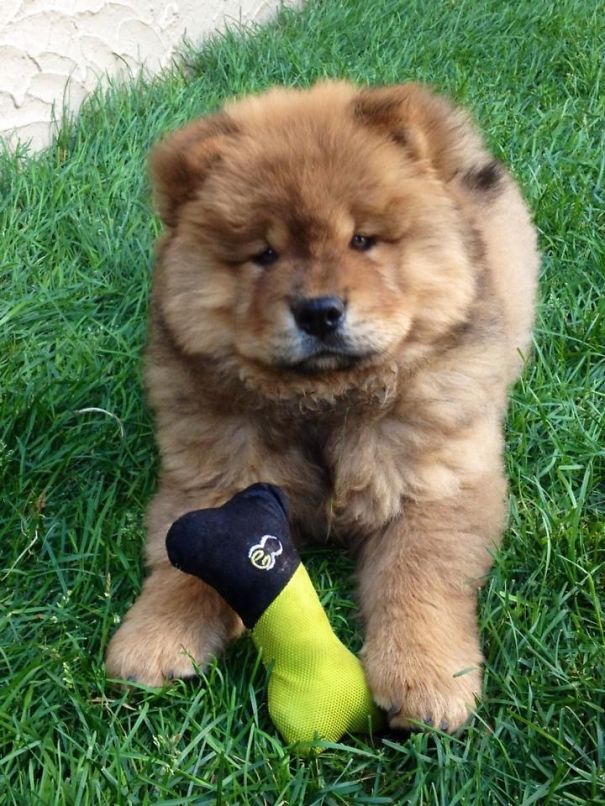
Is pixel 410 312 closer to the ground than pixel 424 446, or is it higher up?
higher up

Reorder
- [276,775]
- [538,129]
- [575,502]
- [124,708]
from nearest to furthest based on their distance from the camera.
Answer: [276,775], [124,708], [575,502], [538,129]

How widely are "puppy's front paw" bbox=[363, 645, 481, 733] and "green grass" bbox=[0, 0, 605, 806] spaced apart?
0.14 ft

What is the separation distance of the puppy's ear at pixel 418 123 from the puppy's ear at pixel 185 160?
32 centimetres

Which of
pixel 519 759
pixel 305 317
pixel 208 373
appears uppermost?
pixel 305 317

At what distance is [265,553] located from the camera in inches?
67.6

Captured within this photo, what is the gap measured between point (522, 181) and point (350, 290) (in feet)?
6.59

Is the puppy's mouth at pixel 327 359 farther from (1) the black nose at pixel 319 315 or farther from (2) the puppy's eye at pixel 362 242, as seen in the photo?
(2) the puppy's eye at pixel 362 242

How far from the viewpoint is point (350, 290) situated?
5.87 ft

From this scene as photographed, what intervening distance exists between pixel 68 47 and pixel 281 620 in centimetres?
310

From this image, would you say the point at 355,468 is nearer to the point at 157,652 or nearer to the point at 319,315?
the point at 319,315

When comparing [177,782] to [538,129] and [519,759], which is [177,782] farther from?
[538,129]

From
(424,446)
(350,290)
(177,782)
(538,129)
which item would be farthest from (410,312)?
(538,129)

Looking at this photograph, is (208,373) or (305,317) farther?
(208,373)

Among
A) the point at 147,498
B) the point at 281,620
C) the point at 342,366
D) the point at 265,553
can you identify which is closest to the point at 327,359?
the point at 342,366
